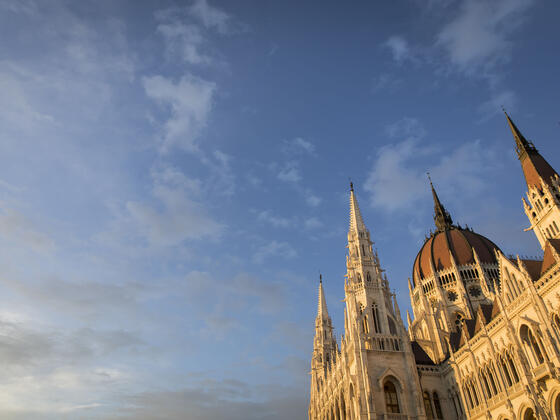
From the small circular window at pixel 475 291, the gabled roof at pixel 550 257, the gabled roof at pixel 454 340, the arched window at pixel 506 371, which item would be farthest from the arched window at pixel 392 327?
the small circular window at pixel 475 291

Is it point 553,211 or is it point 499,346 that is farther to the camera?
point 553,211

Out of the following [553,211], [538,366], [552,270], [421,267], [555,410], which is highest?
[421,267]

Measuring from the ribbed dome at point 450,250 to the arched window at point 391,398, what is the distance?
26.3 m

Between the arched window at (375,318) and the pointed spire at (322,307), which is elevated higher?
the pointed spire at (322,307)

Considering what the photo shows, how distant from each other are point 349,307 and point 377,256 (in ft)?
28.1

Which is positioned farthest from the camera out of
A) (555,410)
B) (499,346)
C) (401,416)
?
(401,416)

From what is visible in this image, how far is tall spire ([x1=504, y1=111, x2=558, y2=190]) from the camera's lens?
4338 centimetres

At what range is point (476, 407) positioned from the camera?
1459 inches

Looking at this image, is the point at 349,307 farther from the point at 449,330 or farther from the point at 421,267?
the point at 421,267

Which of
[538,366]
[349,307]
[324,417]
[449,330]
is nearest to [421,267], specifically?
[449,330]

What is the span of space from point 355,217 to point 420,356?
19743 mm

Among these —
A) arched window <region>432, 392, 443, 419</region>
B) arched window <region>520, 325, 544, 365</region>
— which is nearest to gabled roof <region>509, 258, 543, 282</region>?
arched window <region>520, 325, 544, 365</region>

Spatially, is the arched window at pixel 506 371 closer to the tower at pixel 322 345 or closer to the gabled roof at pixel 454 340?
the gabled roof at pixel 454 340

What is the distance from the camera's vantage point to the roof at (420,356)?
45.3 m
